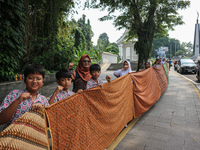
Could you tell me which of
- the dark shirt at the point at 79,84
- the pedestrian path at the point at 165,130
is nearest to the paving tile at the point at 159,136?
the pedestrian path at the point at 165,130

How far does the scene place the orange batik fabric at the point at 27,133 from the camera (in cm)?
107

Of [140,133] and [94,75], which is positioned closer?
[94,75]

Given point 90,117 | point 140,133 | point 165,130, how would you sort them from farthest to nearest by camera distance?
1. point 165,130
2. point 140,133
3. point 90,117

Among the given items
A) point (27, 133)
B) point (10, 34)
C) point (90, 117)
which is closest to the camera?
point (27, 133)

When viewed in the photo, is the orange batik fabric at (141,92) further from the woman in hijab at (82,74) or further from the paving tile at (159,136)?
the woman in hijab at (82,74)

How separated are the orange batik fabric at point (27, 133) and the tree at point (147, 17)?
1314 cm

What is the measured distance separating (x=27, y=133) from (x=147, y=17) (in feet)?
50.7

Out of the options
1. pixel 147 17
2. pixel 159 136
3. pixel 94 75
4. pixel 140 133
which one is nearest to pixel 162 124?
pixel 159 136

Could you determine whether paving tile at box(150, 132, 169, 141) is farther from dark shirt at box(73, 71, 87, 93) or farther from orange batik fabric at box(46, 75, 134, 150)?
dark shirt at box(73, 71, 87, 93)

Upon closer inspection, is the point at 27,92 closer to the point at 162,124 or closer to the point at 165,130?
the point at 165,130

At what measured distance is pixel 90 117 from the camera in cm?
214

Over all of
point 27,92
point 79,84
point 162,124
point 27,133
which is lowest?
point 162,124

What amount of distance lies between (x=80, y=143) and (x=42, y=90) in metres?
6.20

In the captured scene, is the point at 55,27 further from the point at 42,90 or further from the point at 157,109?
the point at 157,109
